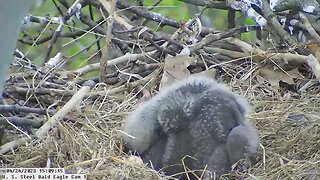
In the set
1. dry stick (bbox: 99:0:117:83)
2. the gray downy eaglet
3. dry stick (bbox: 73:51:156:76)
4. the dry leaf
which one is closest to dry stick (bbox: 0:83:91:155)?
the gray downy eaglet

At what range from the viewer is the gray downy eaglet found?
179 centimetres

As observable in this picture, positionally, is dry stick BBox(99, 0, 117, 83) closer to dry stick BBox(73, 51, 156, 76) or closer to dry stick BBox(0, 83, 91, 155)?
dry stick BBox(73, 51, 156, 76)

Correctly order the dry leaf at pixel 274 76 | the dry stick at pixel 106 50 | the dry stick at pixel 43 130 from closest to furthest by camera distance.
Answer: the dry stick at pixel 43 130, the dry stick at pixel 106 50, the dry leaf at pixel 274 76

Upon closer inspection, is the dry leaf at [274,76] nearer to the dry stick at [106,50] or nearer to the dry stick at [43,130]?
the dry stick at [106,50]

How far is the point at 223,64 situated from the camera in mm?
2693

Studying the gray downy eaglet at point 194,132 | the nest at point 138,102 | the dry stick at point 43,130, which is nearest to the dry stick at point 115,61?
Answer: the nest at point 138,102

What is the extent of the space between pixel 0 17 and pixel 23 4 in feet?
0.08

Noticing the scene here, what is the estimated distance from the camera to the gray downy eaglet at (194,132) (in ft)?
5.88

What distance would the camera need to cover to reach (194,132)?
5.98 ft

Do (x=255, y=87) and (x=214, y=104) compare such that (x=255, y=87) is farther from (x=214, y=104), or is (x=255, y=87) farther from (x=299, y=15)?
(x=214, y=104)

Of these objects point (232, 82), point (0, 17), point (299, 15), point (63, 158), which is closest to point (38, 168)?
point (63, 158)

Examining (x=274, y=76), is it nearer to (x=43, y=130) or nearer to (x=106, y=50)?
(x=106, y=50)

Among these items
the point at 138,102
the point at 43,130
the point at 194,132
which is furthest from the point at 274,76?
the point at 43,130

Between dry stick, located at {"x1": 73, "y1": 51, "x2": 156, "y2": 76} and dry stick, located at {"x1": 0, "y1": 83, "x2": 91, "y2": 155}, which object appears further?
dry stick, located at {"x1": 73, "y1": 51, "x2": 156, "y2": 76}
